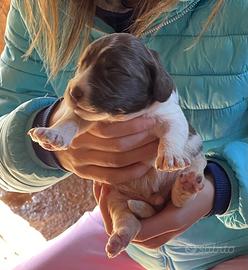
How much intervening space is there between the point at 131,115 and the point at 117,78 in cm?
6

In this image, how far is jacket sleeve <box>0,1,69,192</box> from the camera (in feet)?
3.30

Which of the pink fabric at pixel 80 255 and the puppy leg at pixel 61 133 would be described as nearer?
the puppy leg at pixel 61 133

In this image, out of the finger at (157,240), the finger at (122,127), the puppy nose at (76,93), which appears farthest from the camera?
the finger at (157,240)

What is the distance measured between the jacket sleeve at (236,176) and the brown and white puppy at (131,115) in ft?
0.40

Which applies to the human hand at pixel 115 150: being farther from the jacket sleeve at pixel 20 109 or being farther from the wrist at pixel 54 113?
the jacket sleeve at pixel 20 109

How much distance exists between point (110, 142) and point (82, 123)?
0.35ft

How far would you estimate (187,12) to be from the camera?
0.97 meters

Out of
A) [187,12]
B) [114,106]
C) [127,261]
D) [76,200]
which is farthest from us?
[76,200]

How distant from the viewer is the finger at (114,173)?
802 millimetres

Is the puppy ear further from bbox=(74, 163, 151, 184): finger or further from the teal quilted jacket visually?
the teal quilted jacket

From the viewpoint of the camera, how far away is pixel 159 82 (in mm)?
682

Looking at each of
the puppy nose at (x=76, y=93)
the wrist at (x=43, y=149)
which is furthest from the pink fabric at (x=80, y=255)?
the puppy nose at (x=76, y=93)

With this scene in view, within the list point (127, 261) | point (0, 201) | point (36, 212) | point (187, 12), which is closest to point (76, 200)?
point (36, 212)

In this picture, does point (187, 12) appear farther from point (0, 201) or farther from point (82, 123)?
point (0, 201)
